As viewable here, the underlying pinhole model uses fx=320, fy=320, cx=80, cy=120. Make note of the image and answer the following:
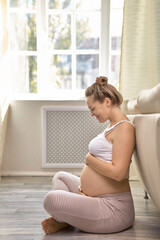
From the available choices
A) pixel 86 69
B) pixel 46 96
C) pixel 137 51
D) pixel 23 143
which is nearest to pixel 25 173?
pixel 23 143

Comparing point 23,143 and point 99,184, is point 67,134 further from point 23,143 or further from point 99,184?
point 99,184

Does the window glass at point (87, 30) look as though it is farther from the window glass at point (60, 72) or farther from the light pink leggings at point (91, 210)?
the light pink leggings at point (91, 210)

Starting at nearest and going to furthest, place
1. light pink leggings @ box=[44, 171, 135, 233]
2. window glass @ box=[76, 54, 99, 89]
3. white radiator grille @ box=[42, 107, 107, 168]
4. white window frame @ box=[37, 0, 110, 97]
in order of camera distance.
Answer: light pink leggings @ box=[44, 171, 135, 233], white radiator grille @ box=[42, 107, 107, 168], white window frame @ box=[37, 0, 110, 97], window glass @ box=[76, 54, 99, 89]

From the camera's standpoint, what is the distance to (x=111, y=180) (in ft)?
5.73

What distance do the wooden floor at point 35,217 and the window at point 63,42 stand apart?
1.35 meters

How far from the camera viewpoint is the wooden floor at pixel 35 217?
1.71 meters

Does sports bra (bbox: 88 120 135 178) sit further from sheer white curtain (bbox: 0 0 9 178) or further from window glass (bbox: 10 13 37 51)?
window glass (bbox: 10 13 37 51)

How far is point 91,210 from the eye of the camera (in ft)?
5.44

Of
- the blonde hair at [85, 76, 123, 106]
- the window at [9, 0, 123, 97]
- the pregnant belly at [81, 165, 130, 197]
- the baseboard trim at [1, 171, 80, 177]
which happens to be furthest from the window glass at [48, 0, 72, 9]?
the pregnant belly at [81, 165, 130, 197]

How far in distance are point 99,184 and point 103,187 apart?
3 cm

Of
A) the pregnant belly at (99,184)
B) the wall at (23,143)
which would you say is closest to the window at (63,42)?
the wall at (23,143)

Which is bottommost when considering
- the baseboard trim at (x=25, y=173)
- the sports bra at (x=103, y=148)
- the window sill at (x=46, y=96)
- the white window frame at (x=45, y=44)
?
the baseboard trim at (x=25, y=173)

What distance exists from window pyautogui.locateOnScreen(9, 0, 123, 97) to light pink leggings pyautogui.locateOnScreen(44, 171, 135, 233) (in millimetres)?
2147

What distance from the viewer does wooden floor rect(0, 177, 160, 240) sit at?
1.71 m
